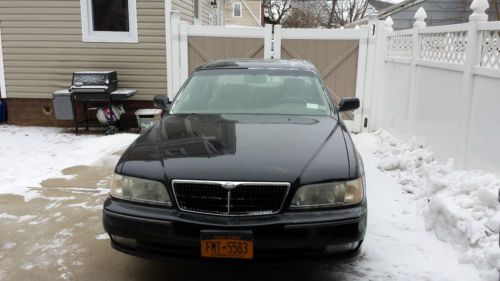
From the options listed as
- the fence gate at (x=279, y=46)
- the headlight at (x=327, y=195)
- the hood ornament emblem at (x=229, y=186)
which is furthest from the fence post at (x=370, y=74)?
the hood ornament emblem at (x=229, y=186)

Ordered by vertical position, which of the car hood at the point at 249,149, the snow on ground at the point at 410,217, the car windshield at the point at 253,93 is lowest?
the snow on ground at the point at 410,217

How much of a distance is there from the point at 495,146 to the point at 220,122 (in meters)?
2.63

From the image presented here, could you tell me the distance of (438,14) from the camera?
13453 mm

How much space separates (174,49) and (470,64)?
19.5 feet

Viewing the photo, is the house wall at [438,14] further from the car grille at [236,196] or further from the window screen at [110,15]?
the car grille at [236,196]

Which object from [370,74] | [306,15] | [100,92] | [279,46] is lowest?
[100,92]

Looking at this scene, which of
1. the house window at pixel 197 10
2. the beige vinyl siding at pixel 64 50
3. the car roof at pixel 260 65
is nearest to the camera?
the car roof at pixel 260 65

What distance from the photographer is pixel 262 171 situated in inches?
114

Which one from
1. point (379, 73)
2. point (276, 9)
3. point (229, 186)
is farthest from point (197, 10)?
point (276, 9)

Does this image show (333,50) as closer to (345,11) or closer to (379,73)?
(379,73)

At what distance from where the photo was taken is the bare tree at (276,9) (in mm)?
45906

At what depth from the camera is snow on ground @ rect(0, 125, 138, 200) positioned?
591 centimetres

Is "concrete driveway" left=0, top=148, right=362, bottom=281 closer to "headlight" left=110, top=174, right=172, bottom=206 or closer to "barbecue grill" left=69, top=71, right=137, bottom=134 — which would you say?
"headlight" left=110, top=174, right=172, bottom=206

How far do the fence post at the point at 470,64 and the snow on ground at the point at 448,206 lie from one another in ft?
1.00
